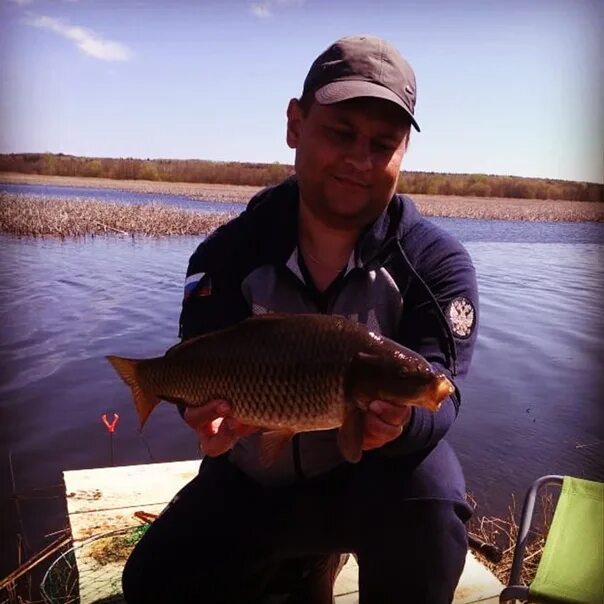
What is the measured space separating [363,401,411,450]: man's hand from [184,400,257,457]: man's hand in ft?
1.13

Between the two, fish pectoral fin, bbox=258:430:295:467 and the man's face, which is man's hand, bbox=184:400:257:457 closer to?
fish pectoral fin, bbox=258:430:295:467

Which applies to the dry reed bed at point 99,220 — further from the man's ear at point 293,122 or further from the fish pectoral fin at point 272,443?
the fish pectoral fin at point 272,443

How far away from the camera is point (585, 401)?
22.0 feet

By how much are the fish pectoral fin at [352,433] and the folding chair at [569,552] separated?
819 millimetres

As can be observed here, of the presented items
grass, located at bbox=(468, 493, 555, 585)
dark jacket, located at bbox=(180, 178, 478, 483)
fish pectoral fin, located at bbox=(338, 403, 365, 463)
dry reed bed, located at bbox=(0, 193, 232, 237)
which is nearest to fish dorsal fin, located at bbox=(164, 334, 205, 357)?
dark jacket, located at bbox=(180, 178, 478, 483)

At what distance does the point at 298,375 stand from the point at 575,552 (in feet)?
3.99

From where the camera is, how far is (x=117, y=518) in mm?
2947

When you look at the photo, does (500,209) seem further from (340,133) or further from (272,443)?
(272,443)

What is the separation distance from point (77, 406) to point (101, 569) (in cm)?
379

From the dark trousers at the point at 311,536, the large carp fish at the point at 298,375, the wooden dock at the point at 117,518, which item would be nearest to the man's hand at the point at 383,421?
the large carp fish at the point at 298,375

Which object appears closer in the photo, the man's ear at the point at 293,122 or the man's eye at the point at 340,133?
the man's eye at the point at 340,133

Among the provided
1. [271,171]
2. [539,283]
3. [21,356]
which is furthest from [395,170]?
[271,171]

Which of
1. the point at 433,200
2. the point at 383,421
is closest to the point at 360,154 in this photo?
the point at 383,421

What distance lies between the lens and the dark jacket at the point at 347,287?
208 cm
